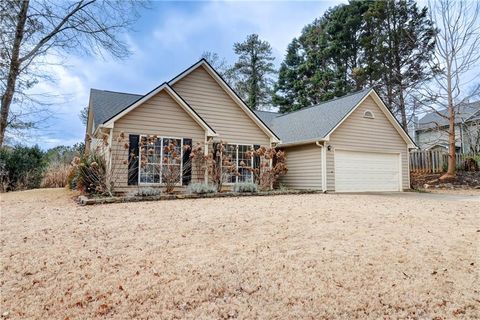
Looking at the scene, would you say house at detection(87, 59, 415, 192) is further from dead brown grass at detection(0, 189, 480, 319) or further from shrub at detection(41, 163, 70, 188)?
dead brown grass at detection(0, 189, 480, 319)

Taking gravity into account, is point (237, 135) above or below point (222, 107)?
below

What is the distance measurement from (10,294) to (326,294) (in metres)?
3.46

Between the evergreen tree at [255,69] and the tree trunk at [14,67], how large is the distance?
2391 cm

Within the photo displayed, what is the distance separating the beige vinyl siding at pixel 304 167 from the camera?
525 inches

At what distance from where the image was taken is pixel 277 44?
33156 millimetres

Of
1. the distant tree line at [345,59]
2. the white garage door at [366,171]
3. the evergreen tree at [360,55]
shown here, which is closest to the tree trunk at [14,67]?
the white garage door at [366,171]

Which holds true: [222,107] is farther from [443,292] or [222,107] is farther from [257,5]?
[443,292]

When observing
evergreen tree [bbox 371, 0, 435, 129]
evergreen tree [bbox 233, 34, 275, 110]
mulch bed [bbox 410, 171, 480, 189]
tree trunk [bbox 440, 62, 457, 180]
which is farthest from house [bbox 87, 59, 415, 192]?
evergreen tree [bbox 233, 34, 275, 110]

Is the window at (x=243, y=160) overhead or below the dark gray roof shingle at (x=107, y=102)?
below

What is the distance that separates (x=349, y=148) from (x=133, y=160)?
30.5 ft

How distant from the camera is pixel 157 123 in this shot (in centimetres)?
1098

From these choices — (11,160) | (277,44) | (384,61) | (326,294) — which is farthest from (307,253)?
(277,44)

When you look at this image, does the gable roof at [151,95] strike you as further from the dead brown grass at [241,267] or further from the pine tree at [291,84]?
the pine tree at [291,84]

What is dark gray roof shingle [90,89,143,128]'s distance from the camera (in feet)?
41.0
